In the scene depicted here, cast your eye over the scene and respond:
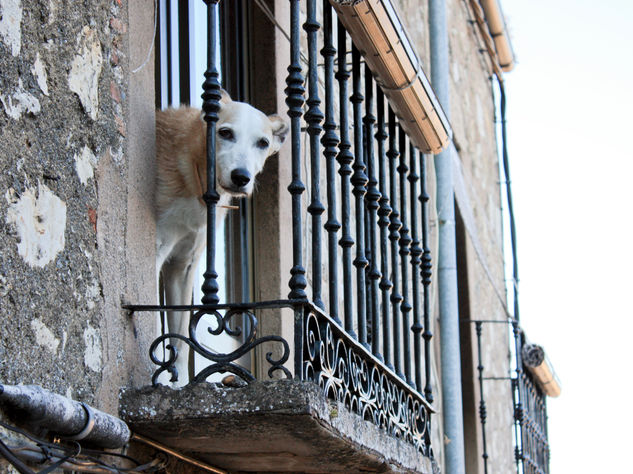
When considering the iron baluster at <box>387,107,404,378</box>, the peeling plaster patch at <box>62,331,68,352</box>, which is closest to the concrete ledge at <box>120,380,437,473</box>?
the peeling plaster patch at <box>62,331,68,352</box>

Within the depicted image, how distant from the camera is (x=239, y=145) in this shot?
367cm

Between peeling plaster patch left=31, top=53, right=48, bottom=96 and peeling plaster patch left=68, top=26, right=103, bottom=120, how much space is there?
0.13 m

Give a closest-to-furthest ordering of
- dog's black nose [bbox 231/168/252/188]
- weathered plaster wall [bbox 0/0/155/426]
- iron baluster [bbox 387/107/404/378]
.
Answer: weathered plaster wall [bbox 0/0/155/426] < dog's black nose [bbox 231/168/252/188] < iron baluster [bbox 387/107/404/378]

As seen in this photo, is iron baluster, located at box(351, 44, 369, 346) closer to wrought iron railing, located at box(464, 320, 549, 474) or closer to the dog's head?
the dog's head

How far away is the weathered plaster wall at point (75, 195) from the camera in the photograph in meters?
2.54

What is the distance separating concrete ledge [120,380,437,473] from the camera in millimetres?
2834

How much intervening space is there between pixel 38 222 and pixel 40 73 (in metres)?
0.38

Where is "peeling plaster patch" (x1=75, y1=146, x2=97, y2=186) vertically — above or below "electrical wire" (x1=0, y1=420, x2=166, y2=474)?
above

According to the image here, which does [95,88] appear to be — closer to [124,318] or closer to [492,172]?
[124,318]

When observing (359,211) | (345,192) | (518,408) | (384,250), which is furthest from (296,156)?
(518,408)

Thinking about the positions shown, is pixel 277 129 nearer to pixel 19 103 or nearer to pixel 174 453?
pixel 174 453

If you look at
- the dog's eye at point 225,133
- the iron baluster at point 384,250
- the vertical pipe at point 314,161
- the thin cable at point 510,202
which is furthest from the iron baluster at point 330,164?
the thin cable at point 510,202

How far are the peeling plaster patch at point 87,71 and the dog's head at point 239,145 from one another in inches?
25.7

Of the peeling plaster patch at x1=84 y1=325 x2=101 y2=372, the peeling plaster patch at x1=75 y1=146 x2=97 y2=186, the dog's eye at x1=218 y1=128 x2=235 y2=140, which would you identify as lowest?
the peeling plaster patch at x1=84 y1=325 x2=101 y2=372
